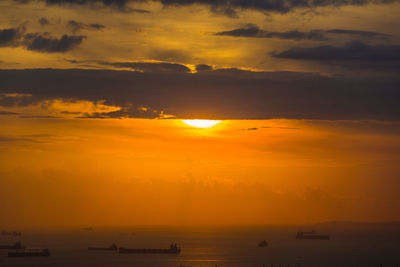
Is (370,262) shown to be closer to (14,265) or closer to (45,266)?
(45,266)

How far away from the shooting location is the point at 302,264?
185625mm

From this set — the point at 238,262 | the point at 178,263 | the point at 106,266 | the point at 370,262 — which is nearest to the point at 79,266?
the point at 106,266

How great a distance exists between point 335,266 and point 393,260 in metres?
34.4

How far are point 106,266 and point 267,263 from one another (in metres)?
54.3

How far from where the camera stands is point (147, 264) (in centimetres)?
19112

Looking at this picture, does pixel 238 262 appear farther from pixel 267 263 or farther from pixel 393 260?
pixel 393 260

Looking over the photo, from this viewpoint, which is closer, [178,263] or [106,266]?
[106,266]

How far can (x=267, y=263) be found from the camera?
623 ft

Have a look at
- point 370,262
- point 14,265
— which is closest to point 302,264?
point 370,262

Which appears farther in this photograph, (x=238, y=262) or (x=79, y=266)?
(x=238, y=262)

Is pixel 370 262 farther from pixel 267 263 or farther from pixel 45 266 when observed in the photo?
pixel 45 266

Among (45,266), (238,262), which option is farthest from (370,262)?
(45,266)

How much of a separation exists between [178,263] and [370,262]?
219ft

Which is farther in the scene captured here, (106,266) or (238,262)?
(238,262)
